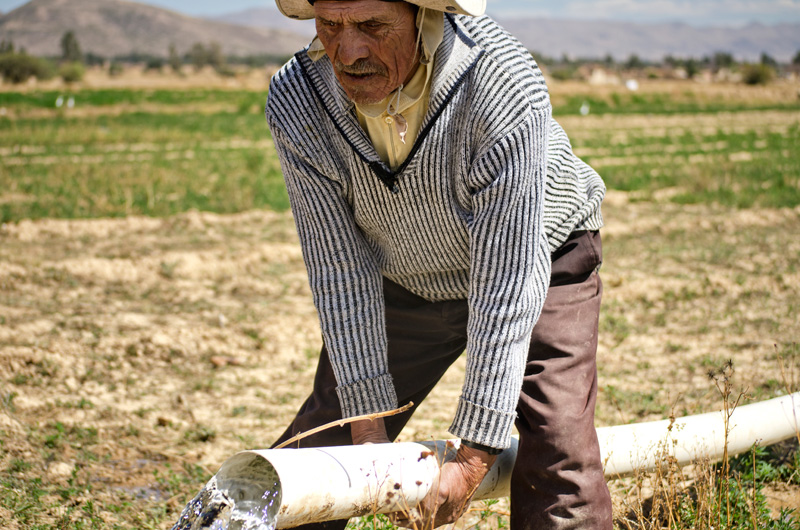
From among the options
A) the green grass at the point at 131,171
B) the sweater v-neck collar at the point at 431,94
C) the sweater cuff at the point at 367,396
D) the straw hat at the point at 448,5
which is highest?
the straw hat at the point at 448,5

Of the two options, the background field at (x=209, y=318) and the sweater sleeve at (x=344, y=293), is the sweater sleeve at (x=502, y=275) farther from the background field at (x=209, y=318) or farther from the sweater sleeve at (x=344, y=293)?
the background field at (x=209, y=318)

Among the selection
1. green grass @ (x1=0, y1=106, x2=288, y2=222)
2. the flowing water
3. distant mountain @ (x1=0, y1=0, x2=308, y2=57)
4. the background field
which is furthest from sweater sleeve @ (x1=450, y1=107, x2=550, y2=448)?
distant mountain @ (x1=0, y1=0, x2=308, y2=57)

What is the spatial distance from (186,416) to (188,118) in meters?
21.9

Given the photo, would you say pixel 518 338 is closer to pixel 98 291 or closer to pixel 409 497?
pixel 409 497

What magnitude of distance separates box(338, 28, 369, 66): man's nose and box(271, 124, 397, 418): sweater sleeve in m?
0.36

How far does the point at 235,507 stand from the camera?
1.69 meters

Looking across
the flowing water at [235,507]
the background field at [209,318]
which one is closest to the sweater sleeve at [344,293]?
the flowing water at [235,507]

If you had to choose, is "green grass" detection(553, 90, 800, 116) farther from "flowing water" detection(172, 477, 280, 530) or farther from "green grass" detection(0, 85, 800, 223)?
"flowing water" detection(172, 477, 280, 530)

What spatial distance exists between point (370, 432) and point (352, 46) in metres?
0.99

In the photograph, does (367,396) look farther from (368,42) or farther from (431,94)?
(368,42)

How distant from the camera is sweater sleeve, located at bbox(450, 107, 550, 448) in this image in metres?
1.73

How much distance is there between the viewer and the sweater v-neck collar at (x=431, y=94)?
1.79m

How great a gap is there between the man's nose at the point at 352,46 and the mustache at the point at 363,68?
0.06ft

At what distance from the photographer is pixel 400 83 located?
5.85 feet
